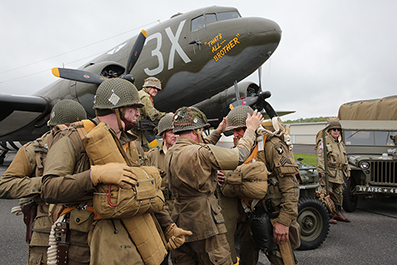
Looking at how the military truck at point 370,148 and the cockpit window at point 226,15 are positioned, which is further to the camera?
the cockpit window at point 226,15

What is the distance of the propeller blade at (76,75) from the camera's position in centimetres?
604

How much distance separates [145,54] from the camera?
7.99m

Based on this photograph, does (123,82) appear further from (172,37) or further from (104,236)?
(172,37)

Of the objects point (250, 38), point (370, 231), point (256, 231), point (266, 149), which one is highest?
point (250, 38)

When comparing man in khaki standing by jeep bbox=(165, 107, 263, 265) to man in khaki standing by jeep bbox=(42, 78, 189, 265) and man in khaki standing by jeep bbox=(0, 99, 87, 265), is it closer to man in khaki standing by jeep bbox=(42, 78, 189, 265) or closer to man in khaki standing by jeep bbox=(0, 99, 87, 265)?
man in khaki standing by jeep bbox=(42, 78, 189, 265)

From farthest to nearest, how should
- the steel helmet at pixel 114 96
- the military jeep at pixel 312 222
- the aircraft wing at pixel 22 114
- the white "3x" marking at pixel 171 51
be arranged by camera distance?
the aircraft wing at pixel 22 114 → the white "3x" marking at pixel 171 51 → the military jeep at pixel 312 222 → the steel helmet at pixel 114 96

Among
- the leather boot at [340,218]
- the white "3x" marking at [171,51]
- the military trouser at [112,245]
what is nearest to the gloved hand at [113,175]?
the military trouser at [112,245]

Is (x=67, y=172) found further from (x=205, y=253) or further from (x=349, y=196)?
(x=349, y=196)

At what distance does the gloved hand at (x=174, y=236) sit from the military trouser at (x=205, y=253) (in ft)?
0.96

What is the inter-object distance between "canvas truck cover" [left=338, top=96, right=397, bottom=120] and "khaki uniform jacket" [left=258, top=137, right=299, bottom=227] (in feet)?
24.3

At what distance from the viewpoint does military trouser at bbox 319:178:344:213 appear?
554 centimetres

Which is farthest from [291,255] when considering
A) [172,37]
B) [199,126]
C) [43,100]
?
[43,100]

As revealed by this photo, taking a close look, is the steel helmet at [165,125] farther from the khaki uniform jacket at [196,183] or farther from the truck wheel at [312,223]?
the truck wheel at [312,223]

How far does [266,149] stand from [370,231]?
388cm
